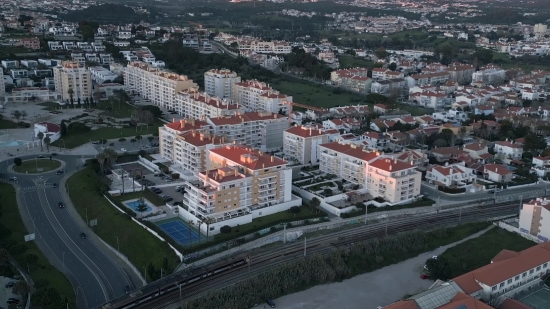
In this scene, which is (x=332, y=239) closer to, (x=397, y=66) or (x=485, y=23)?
(x=397, y=66)

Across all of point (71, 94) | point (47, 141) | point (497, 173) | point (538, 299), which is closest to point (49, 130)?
point (47, 141)

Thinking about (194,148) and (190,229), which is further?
(194,148)

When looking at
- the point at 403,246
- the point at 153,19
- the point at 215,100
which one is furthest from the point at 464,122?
the point at 153,19

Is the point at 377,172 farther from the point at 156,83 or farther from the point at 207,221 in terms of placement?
the point at 156,83

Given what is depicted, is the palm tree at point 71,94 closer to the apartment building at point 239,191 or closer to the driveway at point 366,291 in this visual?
the apartment building at point 239,191

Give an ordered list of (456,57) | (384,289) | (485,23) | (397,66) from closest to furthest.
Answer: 1. (384,289)
2. (397,66)
3. (456,57)
4. (485,23)

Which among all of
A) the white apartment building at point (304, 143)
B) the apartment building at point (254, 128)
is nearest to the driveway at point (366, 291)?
the white apartment building at point (304, 143)
